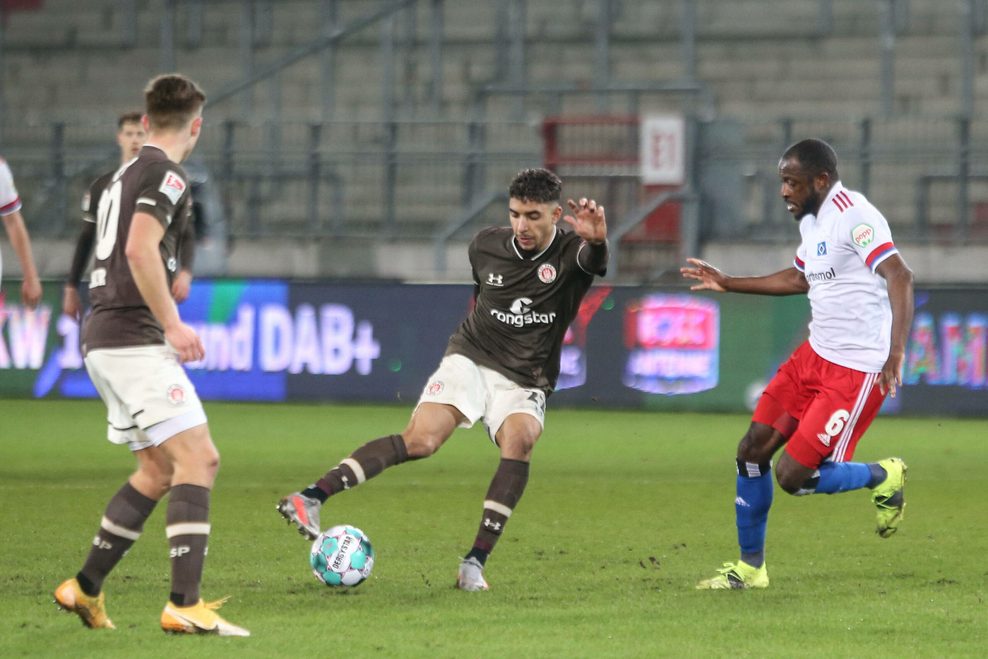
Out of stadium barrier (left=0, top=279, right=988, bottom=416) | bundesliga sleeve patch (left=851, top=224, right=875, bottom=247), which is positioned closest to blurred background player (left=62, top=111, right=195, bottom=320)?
bundesliga sleeve patch (left=851, top=224, right=875, bottom=247)

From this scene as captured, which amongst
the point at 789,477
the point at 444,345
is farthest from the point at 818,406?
the point at 444,345

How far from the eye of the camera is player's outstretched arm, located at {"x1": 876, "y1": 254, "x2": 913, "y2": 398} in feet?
23.8

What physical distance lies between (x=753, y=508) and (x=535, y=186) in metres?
1.71

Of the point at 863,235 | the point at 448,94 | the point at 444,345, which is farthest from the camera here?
the point at 448,94

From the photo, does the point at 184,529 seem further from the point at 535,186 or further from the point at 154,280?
the point at 535,186

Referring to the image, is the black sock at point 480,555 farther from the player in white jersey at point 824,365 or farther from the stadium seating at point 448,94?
the stadium seating at point 448,94

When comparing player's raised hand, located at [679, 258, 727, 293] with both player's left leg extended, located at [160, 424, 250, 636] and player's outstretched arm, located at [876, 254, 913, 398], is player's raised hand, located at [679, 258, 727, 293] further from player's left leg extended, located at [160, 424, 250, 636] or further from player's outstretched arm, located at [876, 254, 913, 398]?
player's left leg extended, located at [160, 424, 250, 636]

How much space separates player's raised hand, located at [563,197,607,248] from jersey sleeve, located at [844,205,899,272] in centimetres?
109

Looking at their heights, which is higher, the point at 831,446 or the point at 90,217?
the point at 90,217

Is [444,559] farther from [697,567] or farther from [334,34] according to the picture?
[334,34]

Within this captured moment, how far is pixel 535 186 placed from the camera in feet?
24.8

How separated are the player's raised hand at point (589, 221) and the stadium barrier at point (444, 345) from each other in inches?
337

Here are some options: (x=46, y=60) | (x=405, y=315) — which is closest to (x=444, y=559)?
(x=405, y=315)

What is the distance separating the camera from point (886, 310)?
7754 mm
